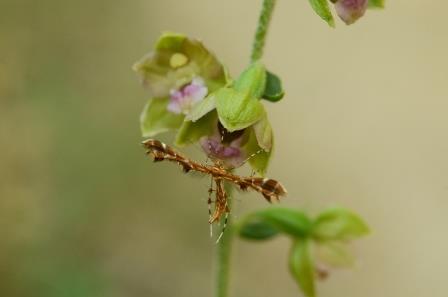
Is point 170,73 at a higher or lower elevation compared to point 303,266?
higher

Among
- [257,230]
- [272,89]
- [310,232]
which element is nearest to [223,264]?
[257,230]

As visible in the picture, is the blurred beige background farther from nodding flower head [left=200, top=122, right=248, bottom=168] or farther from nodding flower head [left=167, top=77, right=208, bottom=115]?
nodding flower head [left=200, top=122, right=248, bottom=168]

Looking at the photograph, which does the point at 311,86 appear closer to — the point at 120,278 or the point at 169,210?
A: the point at 169,210

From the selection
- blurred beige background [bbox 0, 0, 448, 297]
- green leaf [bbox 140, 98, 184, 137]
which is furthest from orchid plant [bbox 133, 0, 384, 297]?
Result: blurred beige background [bbox 0, 0, 448, 297]

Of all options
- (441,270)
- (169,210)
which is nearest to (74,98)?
(169,210)

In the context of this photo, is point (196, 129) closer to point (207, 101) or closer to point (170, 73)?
point (207, 101)

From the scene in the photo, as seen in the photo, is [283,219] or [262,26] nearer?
[262,26]

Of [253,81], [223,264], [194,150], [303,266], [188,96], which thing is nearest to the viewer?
[253,81]
